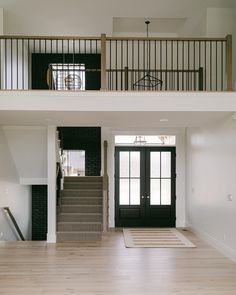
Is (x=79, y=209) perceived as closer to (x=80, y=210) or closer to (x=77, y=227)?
(x=80, y=210)

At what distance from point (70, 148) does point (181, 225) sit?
12.6 ft

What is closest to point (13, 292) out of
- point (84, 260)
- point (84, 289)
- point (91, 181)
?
point (84, 289)

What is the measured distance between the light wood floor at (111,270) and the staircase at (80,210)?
0.48 m

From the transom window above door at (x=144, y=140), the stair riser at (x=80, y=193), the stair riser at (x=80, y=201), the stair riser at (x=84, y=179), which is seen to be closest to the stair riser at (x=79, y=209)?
the stair riser at (x=80, y=201)

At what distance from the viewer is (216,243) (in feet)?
22.8

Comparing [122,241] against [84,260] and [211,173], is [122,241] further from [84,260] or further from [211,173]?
[211,173]

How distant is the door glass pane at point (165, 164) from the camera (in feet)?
33.3

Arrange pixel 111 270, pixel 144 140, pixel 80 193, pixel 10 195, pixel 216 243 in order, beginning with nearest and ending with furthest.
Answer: pixel 111 270, pixel 216 243, pixel 10 195, pixel 80 193, pixel 144 140

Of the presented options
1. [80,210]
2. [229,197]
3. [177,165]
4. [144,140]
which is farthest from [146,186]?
[229,197]

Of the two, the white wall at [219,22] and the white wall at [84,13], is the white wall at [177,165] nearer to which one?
the white wall at [84,13]

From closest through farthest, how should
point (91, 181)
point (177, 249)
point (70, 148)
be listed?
point (177, 249) → point (91, 181) → point (70, 148)

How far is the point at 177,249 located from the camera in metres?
7.02

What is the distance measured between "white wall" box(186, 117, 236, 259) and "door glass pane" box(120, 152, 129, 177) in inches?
69.2

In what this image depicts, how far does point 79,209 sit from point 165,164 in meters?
2.91
